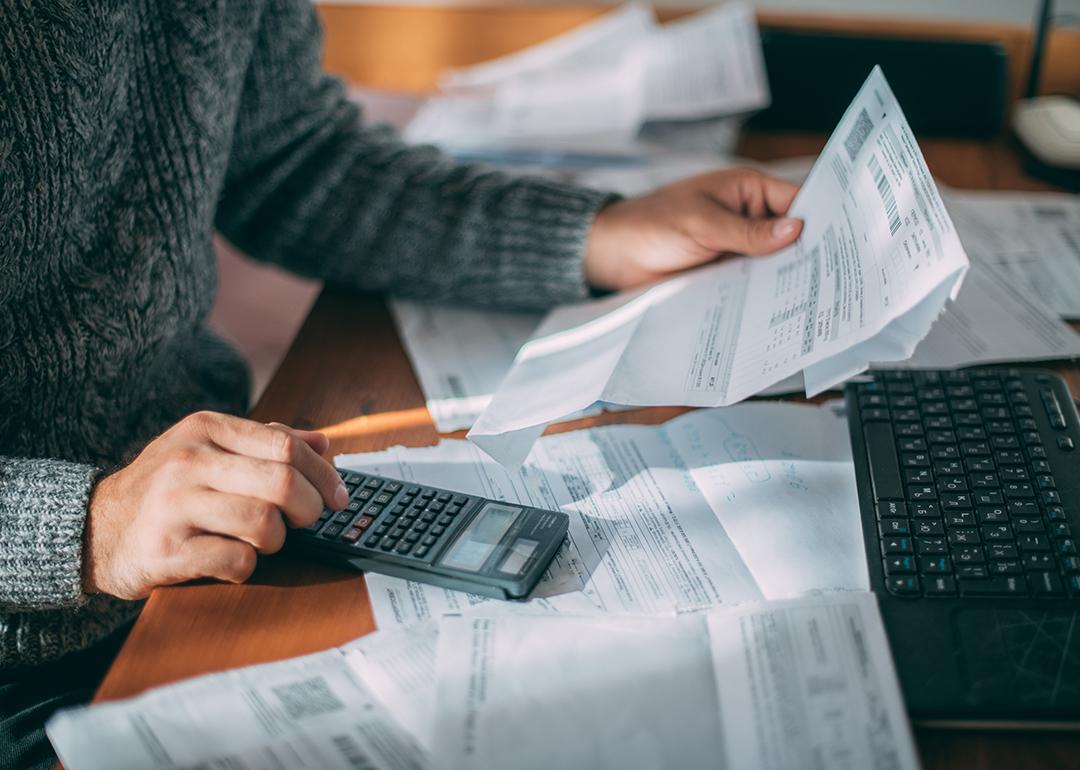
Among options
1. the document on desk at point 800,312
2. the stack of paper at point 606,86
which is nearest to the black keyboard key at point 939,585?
the document on desk at point 800,312

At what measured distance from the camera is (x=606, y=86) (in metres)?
1.22

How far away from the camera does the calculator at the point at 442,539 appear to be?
54 centimetres

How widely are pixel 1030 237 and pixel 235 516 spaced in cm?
79

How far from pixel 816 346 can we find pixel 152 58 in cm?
51

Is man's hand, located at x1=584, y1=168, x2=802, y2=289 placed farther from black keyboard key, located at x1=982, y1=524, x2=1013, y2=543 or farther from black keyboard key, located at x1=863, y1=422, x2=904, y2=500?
black keyboard key, located at x1=982, y1=524, x2=1013, y2=543

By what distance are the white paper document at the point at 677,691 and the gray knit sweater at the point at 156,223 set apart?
0.25 meters

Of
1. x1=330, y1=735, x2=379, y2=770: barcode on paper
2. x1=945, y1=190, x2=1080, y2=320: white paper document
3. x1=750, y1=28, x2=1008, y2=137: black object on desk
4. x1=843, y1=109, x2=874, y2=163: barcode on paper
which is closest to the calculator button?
x1=330, y1=735, x2=379, y2=770: barcode on paper

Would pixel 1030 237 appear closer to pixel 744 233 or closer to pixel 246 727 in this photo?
pixel 744 233

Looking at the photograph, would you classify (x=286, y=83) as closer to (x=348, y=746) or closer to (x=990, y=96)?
(x=348, y=746)

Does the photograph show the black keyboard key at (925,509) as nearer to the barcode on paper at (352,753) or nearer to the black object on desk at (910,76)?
the barcode on paper at (352,753)

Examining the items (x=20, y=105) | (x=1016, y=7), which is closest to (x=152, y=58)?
(x=20, y=105)

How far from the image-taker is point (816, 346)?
58 cm

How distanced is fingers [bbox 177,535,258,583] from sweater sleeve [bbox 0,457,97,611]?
0.07 meters

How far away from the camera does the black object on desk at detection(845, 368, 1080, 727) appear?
18.7 inches
